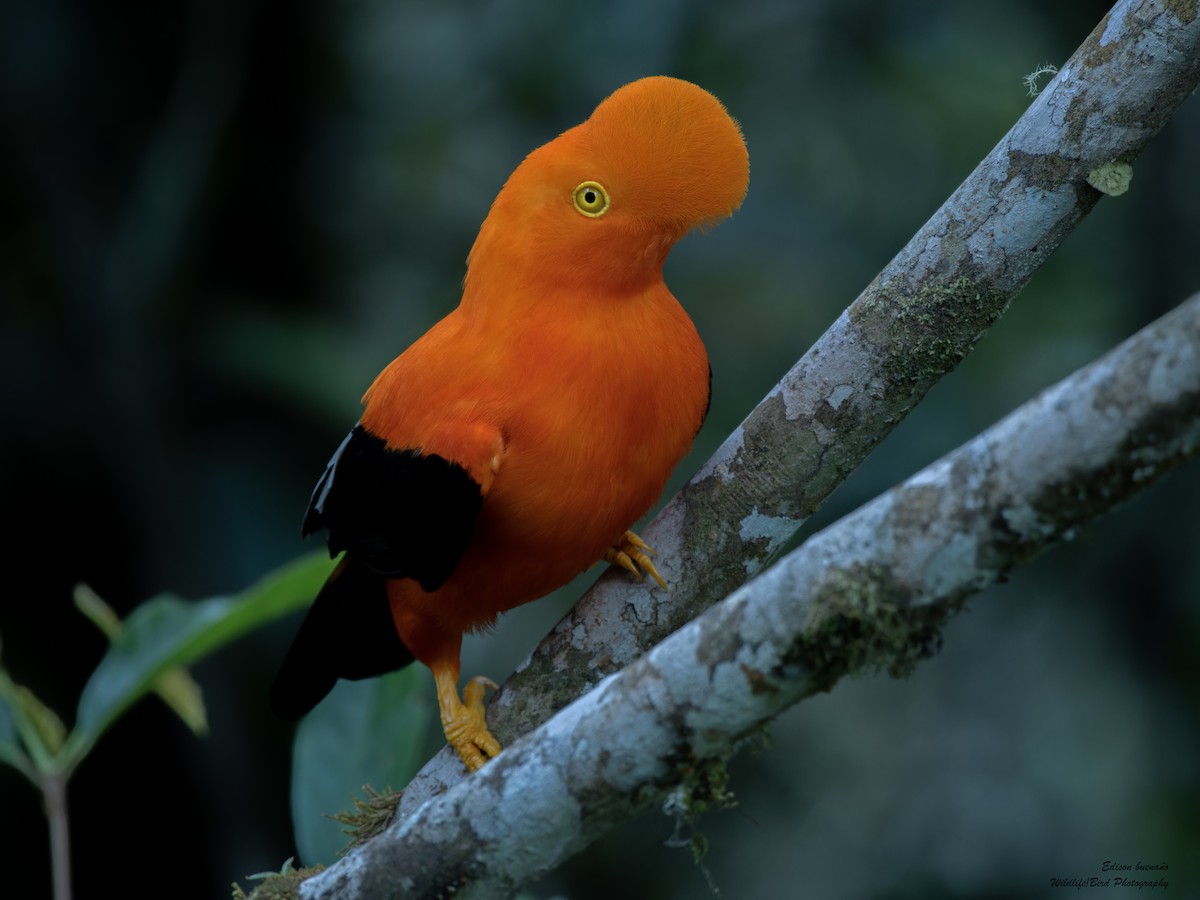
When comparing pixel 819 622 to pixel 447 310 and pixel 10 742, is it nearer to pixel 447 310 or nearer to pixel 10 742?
pixel 10 742

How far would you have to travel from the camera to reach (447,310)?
3990 millimetres

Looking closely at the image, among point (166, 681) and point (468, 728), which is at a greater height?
point (166, 681)

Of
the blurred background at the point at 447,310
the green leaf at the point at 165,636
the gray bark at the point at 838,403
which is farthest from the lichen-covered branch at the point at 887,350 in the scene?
the blurred background at the point at 447,310

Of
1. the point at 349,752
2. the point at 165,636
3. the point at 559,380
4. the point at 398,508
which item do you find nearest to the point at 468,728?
the point at 349,752

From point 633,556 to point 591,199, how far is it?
63cm

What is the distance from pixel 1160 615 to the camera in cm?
338

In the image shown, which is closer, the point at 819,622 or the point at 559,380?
the point at 819,622

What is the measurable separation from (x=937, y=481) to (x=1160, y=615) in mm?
2441

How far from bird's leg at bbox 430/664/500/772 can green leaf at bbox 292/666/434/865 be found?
0.05m

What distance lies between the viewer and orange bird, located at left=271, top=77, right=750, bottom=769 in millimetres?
2012

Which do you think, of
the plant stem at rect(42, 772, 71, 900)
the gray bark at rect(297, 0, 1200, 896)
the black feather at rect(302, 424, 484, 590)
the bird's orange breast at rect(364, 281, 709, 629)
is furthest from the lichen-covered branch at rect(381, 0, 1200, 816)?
the plant stem at rect(42, 772, 71, 900)

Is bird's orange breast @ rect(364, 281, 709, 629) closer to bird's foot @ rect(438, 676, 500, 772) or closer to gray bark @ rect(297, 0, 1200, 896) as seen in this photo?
gray bark @ rect(297, 0, 1200, 896)

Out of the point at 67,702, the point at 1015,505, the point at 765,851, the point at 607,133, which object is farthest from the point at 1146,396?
the point at 67,702

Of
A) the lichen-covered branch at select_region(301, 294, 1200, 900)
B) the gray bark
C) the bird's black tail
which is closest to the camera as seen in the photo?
the lichen-covered branch at select_region(301, 294, 1200, 900)
